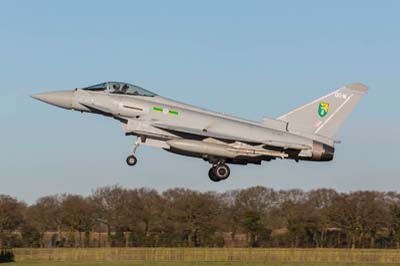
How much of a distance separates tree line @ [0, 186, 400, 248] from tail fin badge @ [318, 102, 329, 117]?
3720 centimetres

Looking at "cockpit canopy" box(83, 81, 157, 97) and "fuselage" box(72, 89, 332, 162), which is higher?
"cockpit canopy" box(83, 81, 157, 97)

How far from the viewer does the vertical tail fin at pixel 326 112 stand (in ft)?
131

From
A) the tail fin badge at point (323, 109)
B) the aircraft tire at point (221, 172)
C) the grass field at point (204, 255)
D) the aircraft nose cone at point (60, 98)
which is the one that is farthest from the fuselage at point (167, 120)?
the grass field at point (204, 255)

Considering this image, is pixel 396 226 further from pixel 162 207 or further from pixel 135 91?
pixel 135 91

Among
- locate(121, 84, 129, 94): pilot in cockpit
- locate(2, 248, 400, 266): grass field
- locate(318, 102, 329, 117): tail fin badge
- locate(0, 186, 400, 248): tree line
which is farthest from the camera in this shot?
locate(0, 186, 400, 248): tree line

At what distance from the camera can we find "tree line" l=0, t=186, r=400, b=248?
7900 centimetres

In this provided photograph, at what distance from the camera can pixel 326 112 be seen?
1593 inches

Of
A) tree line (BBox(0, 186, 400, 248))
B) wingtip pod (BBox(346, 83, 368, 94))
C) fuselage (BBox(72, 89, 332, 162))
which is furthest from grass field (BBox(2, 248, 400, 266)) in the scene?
fuselage (BBox(72, 89, 332, 162))

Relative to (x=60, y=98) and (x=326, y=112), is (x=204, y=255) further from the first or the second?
(x=60, y=98)

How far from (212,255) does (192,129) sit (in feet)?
95.9

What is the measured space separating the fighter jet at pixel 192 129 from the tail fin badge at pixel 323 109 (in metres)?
1.49

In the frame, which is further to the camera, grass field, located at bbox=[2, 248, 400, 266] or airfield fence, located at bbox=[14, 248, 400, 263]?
airfield fence, located at bbox=[14, 248, 400, 263]

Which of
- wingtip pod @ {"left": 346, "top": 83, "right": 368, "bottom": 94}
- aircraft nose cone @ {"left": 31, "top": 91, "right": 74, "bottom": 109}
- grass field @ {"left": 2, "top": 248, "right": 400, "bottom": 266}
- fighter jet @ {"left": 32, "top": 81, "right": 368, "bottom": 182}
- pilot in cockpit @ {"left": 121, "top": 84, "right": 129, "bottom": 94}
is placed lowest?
grass field @ {"left": 2, "top": 248, "right": 400, "bottom": 266}

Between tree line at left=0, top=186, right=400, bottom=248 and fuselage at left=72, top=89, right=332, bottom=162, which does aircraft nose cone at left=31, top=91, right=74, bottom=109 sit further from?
tree line at left=0, top=186, right=400, bottom=248
